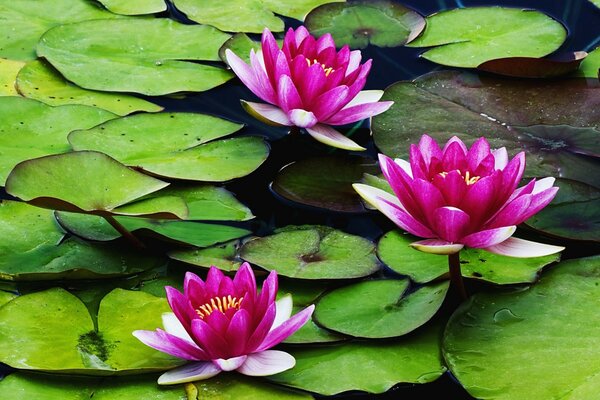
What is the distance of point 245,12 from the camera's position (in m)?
2.97

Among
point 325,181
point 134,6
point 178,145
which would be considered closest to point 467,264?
point 325,181

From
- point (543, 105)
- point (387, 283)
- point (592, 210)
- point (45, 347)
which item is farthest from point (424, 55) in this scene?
point (45, 347)

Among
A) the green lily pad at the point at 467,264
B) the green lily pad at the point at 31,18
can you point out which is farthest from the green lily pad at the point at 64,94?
the green lily pad at the point at 467,264

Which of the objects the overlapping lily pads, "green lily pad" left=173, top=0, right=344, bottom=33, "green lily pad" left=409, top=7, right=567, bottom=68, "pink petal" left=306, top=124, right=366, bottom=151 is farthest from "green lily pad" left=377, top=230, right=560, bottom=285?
"green lily pad" left=173, top=0, right=344, bottom=33

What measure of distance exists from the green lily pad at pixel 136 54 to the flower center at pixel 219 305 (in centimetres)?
106

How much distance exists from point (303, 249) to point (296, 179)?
0.99 ft

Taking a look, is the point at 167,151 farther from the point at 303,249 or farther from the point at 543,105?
the point at 543,105

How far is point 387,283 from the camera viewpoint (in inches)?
74.2

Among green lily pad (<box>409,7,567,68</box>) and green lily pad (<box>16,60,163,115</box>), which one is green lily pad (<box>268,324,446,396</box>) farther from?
green lily pad (<box>409,7,567,68</box>)

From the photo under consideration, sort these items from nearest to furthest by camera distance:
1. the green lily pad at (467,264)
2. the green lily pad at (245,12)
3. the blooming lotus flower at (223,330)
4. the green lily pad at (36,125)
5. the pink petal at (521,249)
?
the blooming lotus flower at (223,330) < the pink petal at (521,249) < the green lily pad at (467,264) < the green lily pad at (36,125) < the green lily pad at (245,12)

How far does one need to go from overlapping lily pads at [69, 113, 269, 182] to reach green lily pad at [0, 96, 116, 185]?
9 centimetres

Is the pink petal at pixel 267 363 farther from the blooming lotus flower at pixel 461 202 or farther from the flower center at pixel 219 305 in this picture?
the blooming lotus flower at pixel 461 202

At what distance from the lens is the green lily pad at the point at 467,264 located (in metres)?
1.88

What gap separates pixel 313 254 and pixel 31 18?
5.07 feet
